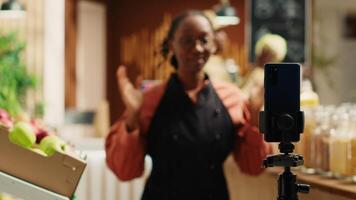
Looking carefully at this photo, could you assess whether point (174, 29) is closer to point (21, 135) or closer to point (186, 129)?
point (186, 129)

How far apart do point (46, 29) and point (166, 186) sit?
4.08 meters

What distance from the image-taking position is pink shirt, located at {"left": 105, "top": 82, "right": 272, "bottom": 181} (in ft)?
8.82

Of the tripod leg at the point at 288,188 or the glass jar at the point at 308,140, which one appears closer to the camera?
the tripod leg at the point at 288,188

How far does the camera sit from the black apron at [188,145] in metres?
2.63

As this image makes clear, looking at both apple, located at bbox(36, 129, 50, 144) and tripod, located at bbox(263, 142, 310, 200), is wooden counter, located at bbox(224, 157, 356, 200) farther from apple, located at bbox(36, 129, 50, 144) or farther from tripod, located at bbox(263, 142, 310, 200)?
apple, located at bbox(36, 129, 50, 144)

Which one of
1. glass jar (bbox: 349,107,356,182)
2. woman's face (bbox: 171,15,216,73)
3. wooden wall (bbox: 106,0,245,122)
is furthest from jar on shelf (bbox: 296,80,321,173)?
wooden wall (bbox: 106,0,245,122)

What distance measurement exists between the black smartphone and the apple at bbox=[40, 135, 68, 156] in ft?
1.82

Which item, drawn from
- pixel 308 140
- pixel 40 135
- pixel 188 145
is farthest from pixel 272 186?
pixel 40 135

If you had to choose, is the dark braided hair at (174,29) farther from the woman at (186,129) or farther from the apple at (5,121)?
the apple at (5,121)

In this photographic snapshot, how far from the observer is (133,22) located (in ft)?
29.3

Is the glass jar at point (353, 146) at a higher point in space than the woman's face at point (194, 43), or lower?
lower

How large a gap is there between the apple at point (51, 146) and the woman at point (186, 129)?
0.64 meters

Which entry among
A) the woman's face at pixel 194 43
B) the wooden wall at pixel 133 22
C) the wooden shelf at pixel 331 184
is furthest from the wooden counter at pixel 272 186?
the wooden wall at pixel 133 22

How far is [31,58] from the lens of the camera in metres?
6.50
